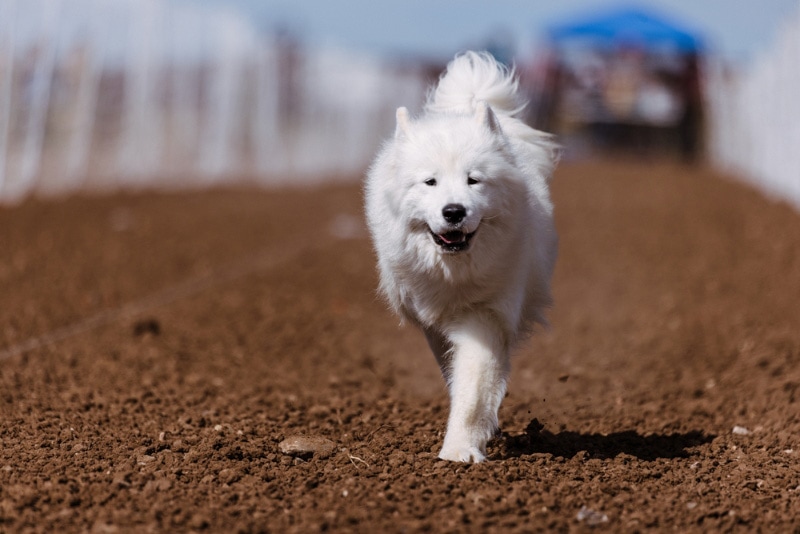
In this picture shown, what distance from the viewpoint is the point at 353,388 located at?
7434 millimetres

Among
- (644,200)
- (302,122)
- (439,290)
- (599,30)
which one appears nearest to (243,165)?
(302,122)

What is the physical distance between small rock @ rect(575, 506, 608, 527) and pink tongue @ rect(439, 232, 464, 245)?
1413mm

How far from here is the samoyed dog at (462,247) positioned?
5.04m

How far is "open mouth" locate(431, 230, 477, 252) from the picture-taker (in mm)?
A: 4980

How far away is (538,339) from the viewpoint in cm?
961

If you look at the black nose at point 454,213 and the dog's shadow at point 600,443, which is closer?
the black nose at point 454,213

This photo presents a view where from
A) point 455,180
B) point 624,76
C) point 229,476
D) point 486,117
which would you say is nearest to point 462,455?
point 229,476

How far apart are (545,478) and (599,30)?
81.0 feet

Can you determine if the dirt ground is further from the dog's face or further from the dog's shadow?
the dog's face

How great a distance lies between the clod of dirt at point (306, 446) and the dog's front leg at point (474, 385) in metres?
0.63

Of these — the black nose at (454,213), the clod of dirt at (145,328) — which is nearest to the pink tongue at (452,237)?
the black nose at (454,213)

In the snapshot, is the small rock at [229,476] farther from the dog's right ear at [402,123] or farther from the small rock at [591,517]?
the dog's right ear at [402,123]

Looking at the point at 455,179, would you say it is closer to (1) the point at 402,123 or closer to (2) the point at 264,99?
(1) the point at 402,123

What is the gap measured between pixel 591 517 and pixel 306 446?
1.65 m
